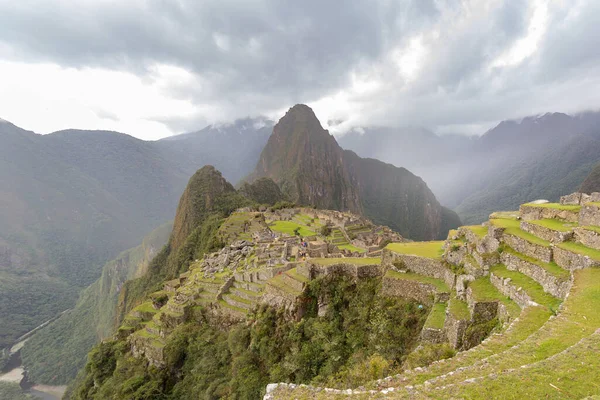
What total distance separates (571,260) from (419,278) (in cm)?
553

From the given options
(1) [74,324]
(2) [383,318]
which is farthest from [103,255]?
(2) [383,318]

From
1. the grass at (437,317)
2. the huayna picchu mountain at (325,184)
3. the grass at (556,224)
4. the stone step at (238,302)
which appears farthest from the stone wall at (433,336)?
the huayna picchu mountain at (325,184)

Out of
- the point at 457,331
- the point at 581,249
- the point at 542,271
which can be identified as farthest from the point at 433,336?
the point at 581,249

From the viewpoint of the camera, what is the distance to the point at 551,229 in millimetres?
9750

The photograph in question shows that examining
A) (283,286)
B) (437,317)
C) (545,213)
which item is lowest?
(283,286)

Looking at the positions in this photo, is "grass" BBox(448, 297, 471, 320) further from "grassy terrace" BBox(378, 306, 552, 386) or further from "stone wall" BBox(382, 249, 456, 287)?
"grassy terrace" BBox(378, 306, 552, 386)

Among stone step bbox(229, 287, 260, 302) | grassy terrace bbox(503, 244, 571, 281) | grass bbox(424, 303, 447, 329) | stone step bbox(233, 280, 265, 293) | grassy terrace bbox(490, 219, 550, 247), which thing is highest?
grassy terrace bbox(490, 219, 550, 247)

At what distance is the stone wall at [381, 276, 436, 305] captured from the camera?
39.6 ft

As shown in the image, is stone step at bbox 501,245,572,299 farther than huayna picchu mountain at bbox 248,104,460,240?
No

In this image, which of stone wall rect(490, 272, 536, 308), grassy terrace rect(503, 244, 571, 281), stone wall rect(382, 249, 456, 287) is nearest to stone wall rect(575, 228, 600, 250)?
grassy terrace rect(503, 244, 571, 281)

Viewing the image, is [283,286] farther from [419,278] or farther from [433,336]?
[433,336]

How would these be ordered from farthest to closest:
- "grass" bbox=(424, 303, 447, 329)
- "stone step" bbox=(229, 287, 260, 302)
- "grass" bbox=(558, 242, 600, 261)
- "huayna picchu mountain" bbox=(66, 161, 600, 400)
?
"stone step" bbox=(229, 287, 260, 302), "grass" bbox=(424, 303, 447, 329), "grass" bbox=(558, 242, 600, 261), "huayna picchu mountain" bbox=(66, 161, 600, 400)

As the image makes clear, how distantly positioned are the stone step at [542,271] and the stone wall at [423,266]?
2136 mm

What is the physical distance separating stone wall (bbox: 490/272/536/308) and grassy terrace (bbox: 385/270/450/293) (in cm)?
224
